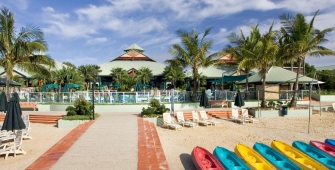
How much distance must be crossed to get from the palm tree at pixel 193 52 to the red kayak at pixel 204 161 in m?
13.6

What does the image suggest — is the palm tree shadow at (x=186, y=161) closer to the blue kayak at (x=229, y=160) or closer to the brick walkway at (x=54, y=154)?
the blue kayak at (x=229, y=160)

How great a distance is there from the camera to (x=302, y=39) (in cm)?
1841

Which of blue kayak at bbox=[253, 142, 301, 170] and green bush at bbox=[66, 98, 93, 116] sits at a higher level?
green bush at bbox=[66, 98, 93, 116]

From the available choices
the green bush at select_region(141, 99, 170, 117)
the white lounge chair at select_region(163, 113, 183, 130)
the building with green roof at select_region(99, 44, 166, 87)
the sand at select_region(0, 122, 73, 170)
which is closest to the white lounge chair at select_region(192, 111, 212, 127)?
the white lounge chair at select_region(163, 113, 183, 130)

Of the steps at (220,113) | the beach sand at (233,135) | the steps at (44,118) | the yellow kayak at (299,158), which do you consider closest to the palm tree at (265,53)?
the steps at (220,113)

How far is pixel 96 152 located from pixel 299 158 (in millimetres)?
5935

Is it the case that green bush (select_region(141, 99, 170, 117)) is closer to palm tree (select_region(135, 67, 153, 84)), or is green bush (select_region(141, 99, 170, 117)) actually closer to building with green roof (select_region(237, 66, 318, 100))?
building with green roof (select_region(237, 66, 318, 100))

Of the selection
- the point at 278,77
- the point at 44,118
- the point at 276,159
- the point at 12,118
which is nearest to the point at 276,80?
the point at 278,77

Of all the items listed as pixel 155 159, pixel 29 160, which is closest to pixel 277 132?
pixel 155 159

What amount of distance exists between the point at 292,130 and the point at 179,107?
8.69 metres

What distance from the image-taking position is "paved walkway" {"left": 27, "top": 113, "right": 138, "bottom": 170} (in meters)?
6.28

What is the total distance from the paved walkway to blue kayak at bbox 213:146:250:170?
2.39 metres

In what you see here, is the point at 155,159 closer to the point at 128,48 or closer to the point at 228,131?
the point at 228,131

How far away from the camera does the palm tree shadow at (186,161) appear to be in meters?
7.28
